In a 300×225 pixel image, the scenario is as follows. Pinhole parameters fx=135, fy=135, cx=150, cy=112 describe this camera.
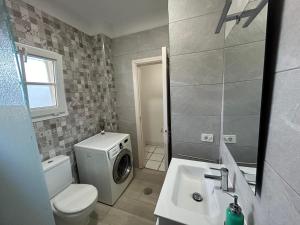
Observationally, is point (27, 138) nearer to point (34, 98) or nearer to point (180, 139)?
point (34, 98)

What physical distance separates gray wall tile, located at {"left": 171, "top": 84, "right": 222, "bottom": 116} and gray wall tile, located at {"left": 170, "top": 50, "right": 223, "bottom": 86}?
61mm

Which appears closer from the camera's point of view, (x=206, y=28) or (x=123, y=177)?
(x=206, y=28)

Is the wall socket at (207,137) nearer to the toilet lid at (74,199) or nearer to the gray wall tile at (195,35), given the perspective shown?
the gray wall tile at (195,35)

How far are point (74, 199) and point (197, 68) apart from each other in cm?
191

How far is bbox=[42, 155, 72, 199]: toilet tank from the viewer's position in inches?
58.5

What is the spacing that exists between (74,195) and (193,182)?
52.2 inches

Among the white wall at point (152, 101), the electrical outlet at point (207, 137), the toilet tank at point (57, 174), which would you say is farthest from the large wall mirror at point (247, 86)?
the white wall at point (152, 101)

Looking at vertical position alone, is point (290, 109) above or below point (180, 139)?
above

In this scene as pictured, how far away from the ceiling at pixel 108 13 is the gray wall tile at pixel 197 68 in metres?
0.91

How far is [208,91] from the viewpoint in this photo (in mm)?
1360

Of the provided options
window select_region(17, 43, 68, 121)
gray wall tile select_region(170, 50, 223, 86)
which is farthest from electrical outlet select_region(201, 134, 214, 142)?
window select_region(17, 43, 68, 121)

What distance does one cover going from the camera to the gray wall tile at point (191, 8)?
1231mm

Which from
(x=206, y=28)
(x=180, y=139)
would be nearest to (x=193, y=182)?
(x=180, y=139)

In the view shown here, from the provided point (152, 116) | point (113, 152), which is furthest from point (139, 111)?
point (152, 116)
